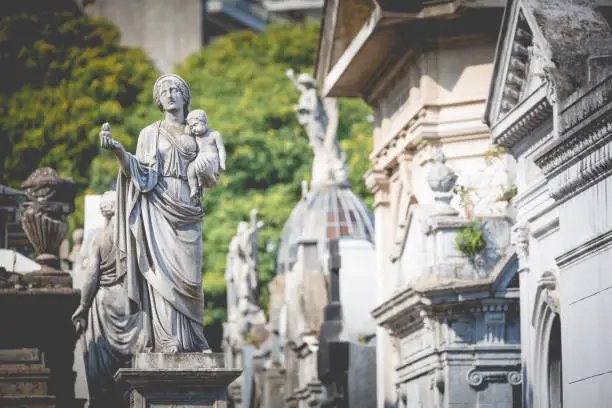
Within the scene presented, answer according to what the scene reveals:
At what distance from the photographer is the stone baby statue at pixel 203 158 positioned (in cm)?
1881

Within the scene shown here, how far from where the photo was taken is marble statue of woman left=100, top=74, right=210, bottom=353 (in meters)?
18.5

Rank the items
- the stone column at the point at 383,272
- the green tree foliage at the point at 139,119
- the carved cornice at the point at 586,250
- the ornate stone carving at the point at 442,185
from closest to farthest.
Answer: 1. the carved cornice at the point at 586,250
2. the ornate stone carving at the point at 442,185
3. the stone column at the point at 383,272
4. the green tree foliage at the point at 139,119

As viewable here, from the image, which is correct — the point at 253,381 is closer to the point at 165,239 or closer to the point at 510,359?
the point at 510,359

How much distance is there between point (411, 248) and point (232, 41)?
137 feet

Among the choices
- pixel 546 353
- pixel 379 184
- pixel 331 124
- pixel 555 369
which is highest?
pixel 331 124

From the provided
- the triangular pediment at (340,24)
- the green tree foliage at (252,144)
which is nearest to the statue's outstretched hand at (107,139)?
the triangular pediment at (340,24)

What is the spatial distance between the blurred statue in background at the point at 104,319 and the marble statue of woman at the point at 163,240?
3165 mm

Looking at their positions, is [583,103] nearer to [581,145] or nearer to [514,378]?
[581,145]

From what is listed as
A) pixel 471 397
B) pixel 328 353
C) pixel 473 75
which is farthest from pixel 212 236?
pixel 471 397

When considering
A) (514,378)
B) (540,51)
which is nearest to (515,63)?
(540,51)

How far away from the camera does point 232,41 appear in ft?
228

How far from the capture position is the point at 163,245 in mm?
18641

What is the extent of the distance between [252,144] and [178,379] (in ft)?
143

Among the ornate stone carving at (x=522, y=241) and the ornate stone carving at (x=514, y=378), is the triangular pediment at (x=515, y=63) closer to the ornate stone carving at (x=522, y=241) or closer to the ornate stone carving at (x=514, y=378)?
the ornate stone carving at (x=522, y=241)
